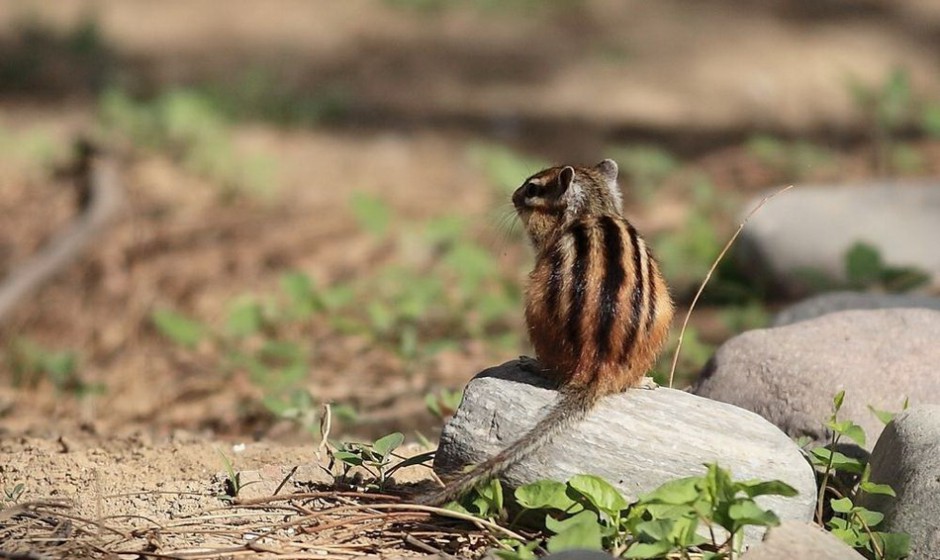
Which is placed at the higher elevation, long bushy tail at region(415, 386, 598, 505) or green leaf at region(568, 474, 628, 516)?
long bushy tail at region(415, 386, 598, 505)

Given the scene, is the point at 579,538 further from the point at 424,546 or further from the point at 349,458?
the point at 349,458

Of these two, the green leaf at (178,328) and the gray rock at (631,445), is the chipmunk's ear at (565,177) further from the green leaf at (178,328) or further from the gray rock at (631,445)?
the green leaf at (178,328)

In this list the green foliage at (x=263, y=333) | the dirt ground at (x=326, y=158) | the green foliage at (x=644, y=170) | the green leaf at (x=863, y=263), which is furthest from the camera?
the green foliage at (x=644, y=170)

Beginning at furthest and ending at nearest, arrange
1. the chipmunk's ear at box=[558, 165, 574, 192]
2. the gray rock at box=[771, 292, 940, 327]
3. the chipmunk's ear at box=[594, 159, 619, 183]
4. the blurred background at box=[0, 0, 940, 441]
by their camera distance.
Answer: the blurred background at box=[0, 0, 940, 441], the gray rock at box=[771, 292, 940, 327], the chipmunk's ear at box=[594, 159, 619, 183], the chipmunk's ear at box=[558, 165, 574, 192]

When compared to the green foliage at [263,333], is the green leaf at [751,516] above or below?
below

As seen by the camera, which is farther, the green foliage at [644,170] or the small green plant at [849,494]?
the green foliage at [644,170]

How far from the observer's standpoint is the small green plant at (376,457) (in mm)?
4020

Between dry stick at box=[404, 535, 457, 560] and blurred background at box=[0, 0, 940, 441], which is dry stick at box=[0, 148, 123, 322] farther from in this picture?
dry stick at box=[404, 535, 457, 560]

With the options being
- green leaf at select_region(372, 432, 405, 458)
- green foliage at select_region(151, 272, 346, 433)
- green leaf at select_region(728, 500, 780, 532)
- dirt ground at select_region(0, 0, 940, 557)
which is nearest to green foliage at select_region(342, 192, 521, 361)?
dirt ground at select_region(0, 0, 940, 557)

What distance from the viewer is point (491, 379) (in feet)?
13.4

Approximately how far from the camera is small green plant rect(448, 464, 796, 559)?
11.4ft

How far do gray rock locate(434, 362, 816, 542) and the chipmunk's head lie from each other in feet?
3.14

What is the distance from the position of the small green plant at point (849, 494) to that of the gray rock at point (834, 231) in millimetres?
3155

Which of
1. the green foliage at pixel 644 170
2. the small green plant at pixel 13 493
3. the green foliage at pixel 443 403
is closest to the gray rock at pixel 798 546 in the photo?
the green foliage at pixel 443 403
